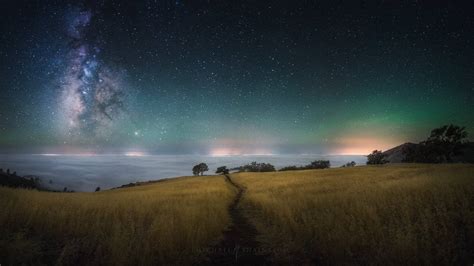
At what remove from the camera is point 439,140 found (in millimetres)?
63562

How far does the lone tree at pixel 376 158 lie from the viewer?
3600 inches

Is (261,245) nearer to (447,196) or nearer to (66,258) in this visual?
(66,258)

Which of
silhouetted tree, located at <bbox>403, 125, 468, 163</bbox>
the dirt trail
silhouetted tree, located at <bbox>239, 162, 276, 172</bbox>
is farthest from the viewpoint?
silhouetted tree, located at <bbox>239, 162, 276, 172</bbox>

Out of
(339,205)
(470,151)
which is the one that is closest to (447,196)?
(339,205)

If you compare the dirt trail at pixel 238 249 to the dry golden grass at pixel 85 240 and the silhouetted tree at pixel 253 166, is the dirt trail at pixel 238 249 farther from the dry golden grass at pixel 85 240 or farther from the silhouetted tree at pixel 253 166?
the silhouetted tree at pixel 253 166

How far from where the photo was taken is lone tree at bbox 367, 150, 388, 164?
9144 cm

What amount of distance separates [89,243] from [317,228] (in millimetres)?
6665

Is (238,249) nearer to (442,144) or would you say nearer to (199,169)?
(442,144)

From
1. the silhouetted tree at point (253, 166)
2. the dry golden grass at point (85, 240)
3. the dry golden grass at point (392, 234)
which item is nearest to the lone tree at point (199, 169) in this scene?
the silhouetted tree at point (253, 166)

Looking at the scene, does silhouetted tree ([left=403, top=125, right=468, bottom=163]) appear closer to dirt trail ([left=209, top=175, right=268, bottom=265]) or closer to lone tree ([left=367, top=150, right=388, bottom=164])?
lone tree ([left=367, top=150, right=388, bottom=164])

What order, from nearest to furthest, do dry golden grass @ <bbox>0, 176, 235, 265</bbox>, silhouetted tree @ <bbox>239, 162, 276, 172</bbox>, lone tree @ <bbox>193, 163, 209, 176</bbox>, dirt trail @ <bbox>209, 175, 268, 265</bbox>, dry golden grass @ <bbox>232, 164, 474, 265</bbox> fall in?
dry golden grass @ <bbox>232, 164, 474, 265</bbox>, dry golden grass @ <bbox>0, 176, 235, 265</bbox>, dirt trail @ <bbox>209, 175, 268, 265</bbox>, silhouetted tree @ <bbox>239, 162, 276, 172</bbox>, lone tree @ <bbox>193, 163, 209, 176</bbox>

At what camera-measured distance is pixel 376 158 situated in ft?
303

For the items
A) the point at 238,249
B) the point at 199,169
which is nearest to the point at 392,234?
the point at 238,249

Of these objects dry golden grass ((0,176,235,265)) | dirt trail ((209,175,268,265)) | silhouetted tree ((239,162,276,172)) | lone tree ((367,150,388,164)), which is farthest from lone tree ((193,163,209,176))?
dirt trail ((209,175,268,265))
